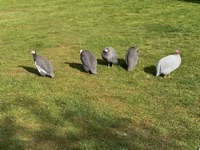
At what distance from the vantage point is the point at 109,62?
8758 mm

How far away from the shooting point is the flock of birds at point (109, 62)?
7.99 metres

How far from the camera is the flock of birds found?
26.2ft

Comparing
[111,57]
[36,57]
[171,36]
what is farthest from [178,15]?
[36,57]

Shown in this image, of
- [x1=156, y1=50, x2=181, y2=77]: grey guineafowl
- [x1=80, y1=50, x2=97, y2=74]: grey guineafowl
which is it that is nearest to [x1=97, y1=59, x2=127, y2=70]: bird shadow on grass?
[x1=80, y1=50, x2=97, y2=74]: grey guineafowl

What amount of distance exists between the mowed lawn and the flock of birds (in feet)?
0.55

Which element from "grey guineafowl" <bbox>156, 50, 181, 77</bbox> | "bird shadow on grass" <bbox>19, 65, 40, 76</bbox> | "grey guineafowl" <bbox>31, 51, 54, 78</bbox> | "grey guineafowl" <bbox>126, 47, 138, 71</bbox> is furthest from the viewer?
"bird shadow on grass" <bbox>19, 65, 40, 76</bbox>

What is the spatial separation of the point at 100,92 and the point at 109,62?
4.34ft

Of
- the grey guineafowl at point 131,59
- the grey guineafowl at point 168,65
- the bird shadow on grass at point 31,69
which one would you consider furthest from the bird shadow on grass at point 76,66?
the grey guineafowl at point 168,65

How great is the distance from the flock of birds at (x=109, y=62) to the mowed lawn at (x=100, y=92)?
17 cm

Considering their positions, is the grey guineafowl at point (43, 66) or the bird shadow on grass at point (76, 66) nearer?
the grey guineafowl at point (43, 66)

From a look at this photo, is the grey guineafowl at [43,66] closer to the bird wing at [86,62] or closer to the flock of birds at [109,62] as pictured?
the flock of birds at [109,62]

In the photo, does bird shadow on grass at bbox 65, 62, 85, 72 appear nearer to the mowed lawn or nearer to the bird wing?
the mowed lawn

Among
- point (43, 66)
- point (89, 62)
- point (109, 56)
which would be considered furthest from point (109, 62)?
point (43, 66)

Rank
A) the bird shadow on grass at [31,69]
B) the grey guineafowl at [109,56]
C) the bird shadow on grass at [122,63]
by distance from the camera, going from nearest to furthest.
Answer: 1. the grey guineafowl at [109,56]
2. the bird shadow on grass at [31,69]
3. the bird shadow on grass at [122,63]
